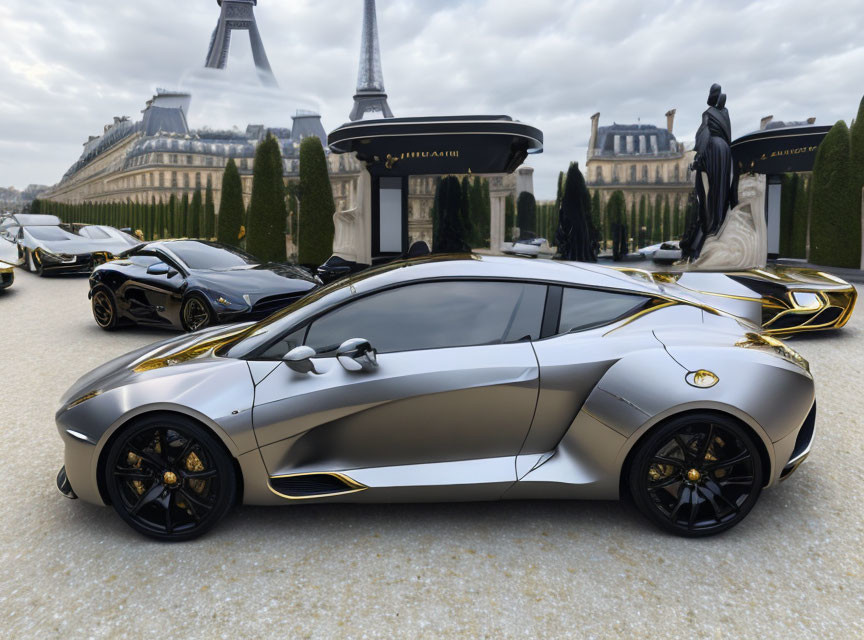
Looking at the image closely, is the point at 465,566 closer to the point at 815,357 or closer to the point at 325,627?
the point at 325,627

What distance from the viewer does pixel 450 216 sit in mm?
24312

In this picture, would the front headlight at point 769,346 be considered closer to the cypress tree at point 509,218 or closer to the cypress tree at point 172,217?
the cypress tree at point 509,218

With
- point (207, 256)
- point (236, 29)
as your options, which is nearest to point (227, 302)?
point (207, 256)

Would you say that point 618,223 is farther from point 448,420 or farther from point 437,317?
point 448,420

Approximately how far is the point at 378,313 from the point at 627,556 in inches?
65.1

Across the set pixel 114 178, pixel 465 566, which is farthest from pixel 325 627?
pixel 114 178

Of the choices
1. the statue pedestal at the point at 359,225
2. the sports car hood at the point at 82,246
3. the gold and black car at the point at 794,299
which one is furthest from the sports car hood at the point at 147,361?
the statue pedestal at the point at 359,225

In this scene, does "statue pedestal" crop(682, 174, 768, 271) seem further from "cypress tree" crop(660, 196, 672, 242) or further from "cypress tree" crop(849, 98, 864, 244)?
"cypress tree" crop(660, 196, 672, 242)

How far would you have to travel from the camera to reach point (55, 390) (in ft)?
19.3

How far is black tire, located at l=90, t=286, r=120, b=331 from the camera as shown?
29.8 feet

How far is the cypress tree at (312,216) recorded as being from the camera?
22281 mm

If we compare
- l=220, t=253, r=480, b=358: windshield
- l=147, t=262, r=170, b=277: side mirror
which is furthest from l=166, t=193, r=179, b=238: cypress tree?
l=220, t=253, r=480, b=358: windshield

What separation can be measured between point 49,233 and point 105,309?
11284mm

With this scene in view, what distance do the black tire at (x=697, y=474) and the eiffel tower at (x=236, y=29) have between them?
123826mm
